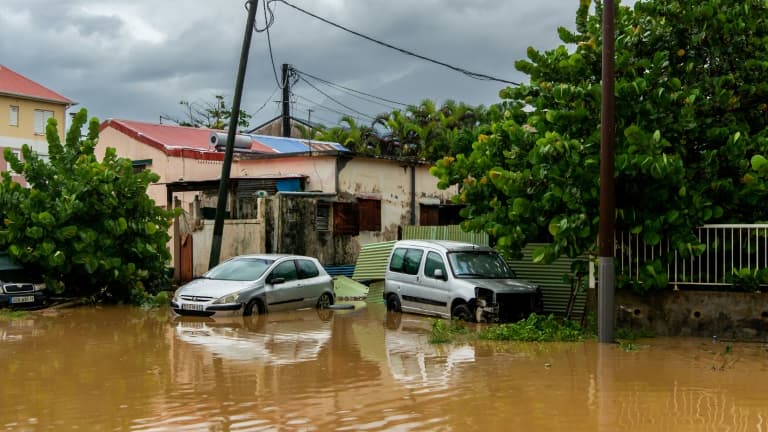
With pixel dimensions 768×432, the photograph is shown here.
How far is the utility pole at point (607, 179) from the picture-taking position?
12.8m

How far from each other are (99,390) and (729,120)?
35.6 ft

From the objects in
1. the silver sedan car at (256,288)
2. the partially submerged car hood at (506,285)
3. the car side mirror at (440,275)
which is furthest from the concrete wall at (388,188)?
the partially submerged car hood at (506,285)

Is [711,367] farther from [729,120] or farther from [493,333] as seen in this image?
[729,120]

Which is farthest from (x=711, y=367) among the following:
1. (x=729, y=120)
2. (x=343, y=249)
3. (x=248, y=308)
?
(x=343, y=249)

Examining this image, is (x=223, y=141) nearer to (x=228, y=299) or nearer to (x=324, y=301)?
→ (x=324, y=301)

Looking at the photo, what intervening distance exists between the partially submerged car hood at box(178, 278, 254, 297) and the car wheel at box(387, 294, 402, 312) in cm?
320

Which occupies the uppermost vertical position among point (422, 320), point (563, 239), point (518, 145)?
point (518, 145)

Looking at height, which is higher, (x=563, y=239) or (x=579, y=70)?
(x=579, y=70)

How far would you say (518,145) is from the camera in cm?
1527

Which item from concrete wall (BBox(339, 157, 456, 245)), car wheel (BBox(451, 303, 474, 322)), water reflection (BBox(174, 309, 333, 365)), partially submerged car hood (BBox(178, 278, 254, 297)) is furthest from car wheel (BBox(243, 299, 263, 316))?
concrete wall (BBox(339, 157, 456, 245))

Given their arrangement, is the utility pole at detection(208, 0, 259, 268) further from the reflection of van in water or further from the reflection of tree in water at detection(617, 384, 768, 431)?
the reflection of tree in water at detection(617, 384, 768, 431)

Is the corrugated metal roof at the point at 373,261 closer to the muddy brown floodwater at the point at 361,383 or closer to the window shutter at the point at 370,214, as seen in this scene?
the window shutter at the point at 370,214

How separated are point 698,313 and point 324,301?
28.8 feet

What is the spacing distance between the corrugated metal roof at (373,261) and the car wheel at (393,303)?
2581mm
